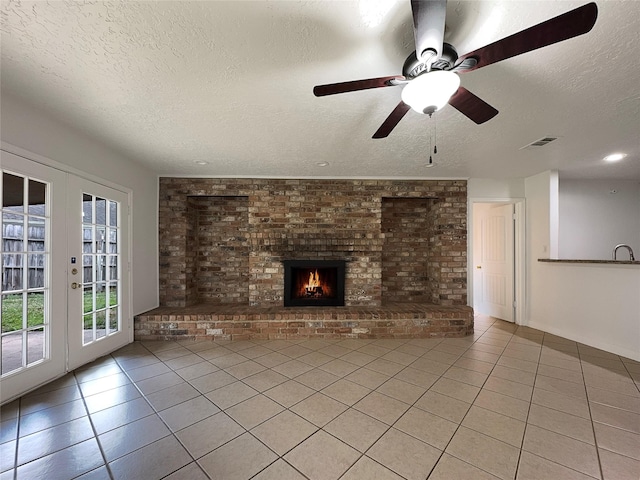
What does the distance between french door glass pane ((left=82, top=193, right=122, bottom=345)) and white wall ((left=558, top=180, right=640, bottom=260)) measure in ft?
22.2

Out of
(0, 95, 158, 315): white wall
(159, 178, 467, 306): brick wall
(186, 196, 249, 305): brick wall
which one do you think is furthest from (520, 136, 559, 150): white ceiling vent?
(0, 95, 158, 315): white wall

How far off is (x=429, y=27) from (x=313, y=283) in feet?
10.9

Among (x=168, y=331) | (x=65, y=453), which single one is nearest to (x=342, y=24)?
(x=65, y=453)

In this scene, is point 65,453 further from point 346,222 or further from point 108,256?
point 346,222

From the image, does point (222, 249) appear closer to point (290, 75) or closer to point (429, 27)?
point (290, 75)

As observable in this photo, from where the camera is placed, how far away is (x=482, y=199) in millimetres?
4004

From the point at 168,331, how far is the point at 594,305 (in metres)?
5.49

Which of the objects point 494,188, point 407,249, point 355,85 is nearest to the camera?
point 355,85

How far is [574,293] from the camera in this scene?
3326 mm

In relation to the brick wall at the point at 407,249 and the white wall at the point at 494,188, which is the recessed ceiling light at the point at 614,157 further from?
the brick wall at the point at 407,249

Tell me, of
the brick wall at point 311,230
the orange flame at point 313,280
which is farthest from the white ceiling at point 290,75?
the orange flame at point 313,280

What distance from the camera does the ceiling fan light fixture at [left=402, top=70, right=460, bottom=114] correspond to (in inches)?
43.9

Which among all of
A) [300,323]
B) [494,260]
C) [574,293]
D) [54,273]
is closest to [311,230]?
[300,323]

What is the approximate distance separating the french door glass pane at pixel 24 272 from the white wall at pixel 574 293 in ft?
19.6
